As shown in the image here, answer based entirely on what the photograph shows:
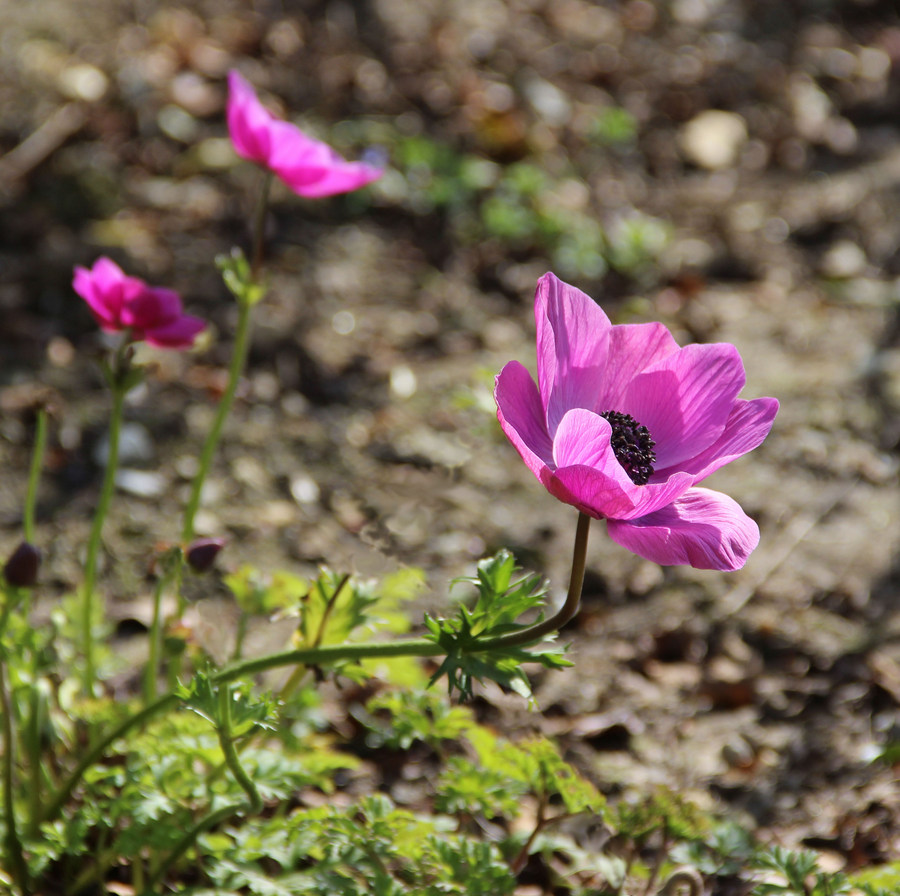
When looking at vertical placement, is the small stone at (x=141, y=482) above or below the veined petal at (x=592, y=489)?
below

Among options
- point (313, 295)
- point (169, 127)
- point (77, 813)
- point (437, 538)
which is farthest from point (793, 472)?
point (169, 127)

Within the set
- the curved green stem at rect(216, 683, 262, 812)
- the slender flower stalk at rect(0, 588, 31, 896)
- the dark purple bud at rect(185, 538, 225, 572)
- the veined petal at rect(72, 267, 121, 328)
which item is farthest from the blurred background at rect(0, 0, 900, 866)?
the slender flower stalk at rect(0, 588, 31, 896)

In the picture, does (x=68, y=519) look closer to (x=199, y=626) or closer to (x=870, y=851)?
(x=199, y=626)

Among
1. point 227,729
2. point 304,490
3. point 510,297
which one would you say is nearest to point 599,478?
point 227,729

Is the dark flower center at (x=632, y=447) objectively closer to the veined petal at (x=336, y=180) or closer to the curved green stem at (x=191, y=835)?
the curved green stem at (x=191, y=835)

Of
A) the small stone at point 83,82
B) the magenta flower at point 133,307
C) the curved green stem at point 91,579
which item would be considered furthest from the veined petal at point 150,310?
the small stone at point 83,82

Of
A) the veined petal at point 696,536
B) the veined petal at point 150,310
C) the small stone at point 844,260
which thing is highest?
the veined petal at point 696,536

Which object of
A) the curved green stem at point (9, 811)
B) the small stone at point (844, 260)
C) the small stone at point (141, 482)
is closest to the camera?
the curved green stem at point (9, 811)
